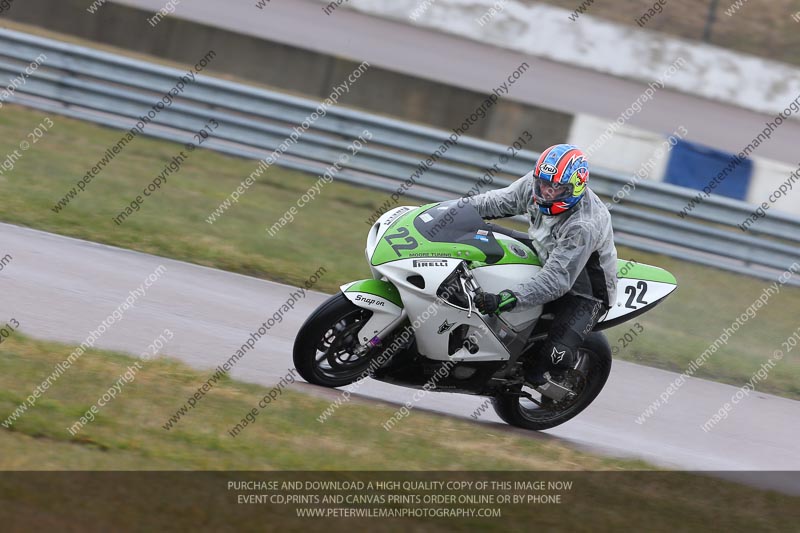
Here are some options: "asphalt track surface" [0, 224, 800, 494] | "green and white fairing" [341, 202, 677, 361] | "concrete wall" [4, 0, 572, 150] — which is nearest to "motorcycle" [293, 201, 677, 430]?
"green and white fairing" [341, 202, 677, 361]

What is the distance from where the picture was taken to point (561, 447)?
6.93m

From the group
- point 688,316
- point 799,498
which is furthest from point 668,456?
point 688,316

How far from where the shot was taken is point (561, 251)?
257 inches

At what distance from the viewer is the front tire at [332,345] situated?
6.50 meters

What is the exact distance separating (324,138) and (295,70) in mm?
3901

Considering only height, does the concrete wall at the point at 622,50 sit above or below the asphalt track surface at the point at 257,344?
below

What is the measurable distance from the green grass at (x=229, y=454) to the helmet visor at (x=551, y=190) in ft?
5.47

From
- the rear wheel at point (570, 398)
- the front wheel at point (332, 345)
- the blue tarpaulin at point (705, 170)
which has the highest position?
the front wheel at point (332, 345)

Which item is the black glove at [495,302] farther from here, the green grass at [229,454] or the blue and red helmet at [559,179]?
the green grass at [229,454]

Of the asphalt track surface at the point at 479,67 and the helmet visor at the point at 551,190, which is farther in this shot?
the asphalt track surface at the point at 479,67

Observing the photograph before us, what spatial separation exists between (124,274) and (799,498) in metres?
5.91

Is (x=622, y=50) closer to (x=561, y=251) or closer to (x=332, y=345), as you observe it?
(x=561, y=251)

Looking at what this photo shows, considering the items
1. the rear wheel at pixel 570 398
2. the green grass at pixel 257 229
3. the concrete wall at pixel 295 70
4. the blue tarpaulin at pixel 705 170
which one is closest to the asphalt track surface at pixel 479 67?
the concrete wall at pixel 295 70

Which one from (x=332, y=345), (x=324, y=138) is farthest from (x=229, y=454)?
(x=324, y=138)
